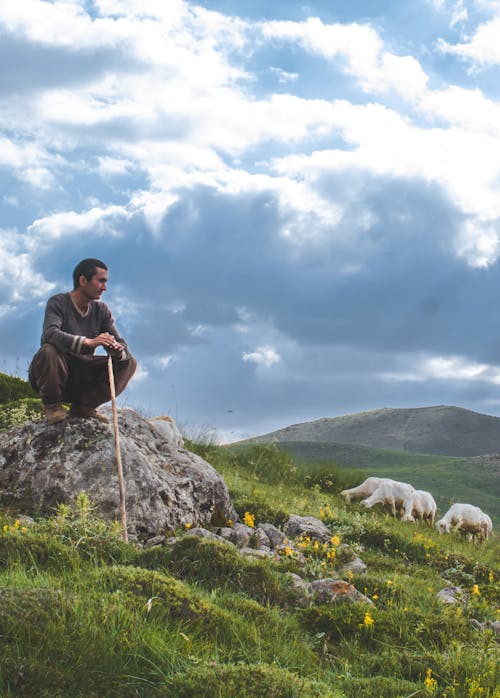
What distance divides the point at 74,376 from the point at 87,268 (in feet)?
4.54

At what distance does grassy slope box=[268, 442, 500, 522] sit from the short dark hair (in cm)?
1130

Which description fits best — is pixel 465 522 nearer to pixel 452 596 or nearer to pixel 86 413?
pixel 452 596

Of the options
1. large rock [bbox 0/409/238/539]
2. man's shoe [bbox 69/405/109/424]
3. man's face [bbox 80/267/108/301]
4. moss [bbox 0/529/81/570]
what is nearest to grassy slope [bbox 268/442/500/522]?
large rock [bbox 0/409/238/539]

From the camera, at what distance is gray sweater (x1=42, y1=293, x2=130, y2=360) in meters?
8.87

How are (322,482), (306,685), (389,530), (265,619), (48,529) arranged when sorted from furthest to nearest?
(322,482) → (389,530) → (48,529) → (265,619) → (306,685)

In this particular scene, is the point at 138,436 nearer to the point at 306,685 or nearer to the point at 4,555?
the point at 4,555

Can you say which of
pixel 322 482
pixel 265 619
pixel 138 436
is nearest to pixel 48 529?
pixel 265 619

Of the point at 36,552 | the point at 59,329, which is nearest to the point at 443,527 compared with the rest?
the point at 59,329

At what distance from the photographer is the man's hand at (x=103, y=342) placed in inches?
348

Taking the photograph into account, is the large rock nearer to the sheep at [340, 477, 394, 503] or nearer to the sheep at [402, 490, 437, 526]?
the sheep at [402, 490, 437, 526]

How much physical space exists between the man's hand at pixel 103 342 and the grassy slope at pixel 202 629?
6.61 ft

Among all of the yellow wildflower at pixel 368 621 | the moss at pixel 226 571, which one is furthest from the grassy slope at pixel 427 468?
the yellow wildflower at pixel 368 621

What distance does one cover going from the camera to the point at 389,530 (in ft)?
38.0

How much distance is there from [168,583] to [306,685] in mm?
1664
